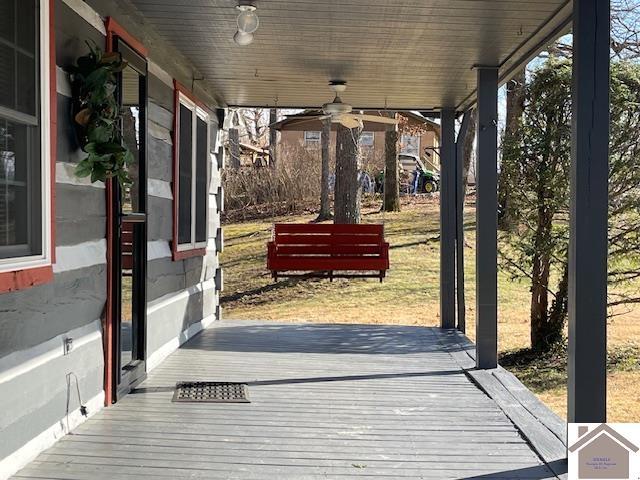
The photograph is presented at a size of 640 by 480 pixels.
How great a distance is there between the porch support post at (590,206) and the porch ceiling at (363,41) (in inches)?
34.7

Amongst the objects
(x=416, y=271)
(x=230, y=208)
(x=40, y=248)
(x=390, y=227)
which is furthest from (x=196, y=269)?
(x=230, y=208)

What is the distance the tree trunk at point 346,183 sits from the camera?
12156mm

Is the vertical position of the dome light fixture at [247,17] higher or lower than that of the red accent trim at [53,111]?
higher

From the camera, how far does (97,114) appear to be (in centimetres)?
347

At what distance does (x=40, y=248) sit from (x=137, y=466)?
1008 millimetres

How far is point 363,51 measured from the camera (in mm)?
5062

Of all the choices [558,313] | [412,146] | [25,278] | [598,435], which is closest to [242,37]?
[25,278]

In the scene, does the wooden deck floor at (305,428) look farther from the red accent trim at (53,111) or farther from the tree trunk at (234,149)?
the tree trunk at (234,149)

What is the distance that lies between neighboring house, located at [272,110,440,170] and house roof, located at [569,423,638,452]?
4319mm

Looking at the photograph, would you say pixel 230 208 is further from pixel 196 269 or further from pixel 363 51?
pixel 363 51

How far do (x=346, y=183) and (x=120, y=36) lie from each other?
831 centimetres

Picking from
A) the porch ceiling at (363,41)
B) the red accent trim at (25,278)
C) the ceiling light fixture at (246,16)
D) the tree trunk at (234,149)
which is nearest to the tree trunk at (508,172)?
the porch ceiling at (363,41)

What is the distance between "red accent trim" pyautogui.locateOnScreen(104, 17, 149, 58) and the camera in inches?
153
